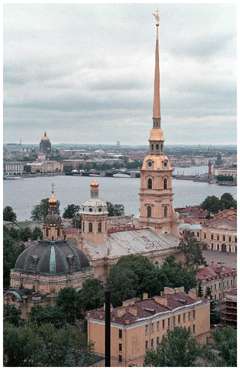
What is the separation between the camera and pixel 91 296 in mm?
12742

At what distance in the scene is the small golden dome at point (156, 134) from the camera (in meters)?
19.0

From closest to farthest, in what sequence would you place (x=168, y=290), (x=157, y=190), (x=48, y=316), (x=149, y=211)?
(x=48, y=316) → (x=168, y=290) → (x=157, y=190) → (x=149, y=211)

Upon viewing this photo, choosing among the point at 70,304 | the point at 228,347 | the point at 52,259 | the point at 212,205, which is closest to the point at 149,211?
the point at 52,259

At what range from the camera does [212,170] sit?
75.2 metres

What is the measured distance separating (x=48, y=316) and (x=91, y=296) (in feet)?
3.55

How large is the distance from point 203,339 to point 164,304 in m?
1.03

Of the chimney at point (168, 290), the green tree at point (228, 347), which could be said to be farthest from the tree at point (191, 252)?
the green tree at point (228, 347)

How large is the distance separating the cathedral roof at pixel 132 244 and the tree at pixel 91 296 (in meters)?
2.40

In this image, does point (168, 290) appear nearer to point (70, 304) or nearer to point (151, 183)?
point (70, 304)

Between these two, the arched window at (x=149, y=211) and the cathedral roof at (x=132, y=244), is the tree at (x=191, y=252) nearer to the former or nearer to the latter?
the cathedral roof at (x=132, y=244)

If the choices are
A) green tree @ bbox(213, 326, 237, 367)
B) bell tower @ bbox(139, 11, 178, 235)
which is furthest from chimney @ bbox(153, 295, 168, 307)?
bell tower @ bbox(139, 11, 178, 235)

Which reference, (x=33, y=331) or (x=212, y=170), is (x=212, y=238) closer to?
(x=33, y=331)

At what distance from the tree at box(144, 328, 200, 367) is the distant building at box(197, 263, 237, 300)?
18.2 ft

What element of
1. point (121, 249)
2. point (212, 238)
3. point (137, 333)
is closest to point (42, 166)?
point (212, 238)
